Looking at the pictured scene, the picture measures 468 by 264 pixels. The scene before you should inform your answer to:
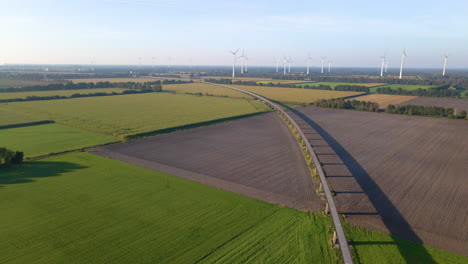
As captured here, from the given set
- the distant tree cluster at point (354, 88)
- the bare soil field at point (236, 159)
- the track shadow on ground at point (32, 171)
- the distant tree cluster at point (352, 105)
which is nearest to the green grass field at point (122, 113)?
the bare soil field at point (236, 159)

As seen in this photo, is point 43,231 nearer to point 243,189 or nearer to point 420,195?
point 243,189

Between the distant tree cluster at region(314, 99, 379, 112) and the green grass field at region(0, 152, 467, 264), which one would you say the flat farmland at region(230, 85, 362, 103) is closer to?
the distant tree cluster at region(314, 99, 379, 112)

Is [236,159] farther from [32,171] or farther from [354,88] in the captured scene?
[354,88]

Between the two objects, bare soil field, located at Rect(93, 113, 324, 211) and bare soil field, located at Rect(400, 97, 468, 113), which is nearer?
bare soil field, located at Rect(93, 113, 324, 211)

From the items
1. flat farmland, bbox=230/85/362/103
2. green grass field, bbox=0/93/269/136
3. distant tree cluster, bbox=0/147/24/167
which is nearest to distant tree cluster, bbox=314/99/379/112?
flat farmland, bbox=230/85/362/103

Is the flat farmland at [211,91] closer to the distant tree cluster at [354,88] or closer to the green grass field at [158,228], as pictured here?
the distant tree cluster at [354,88]

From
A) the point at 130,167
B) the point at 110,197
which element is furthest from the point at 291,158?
the point at 110,197
